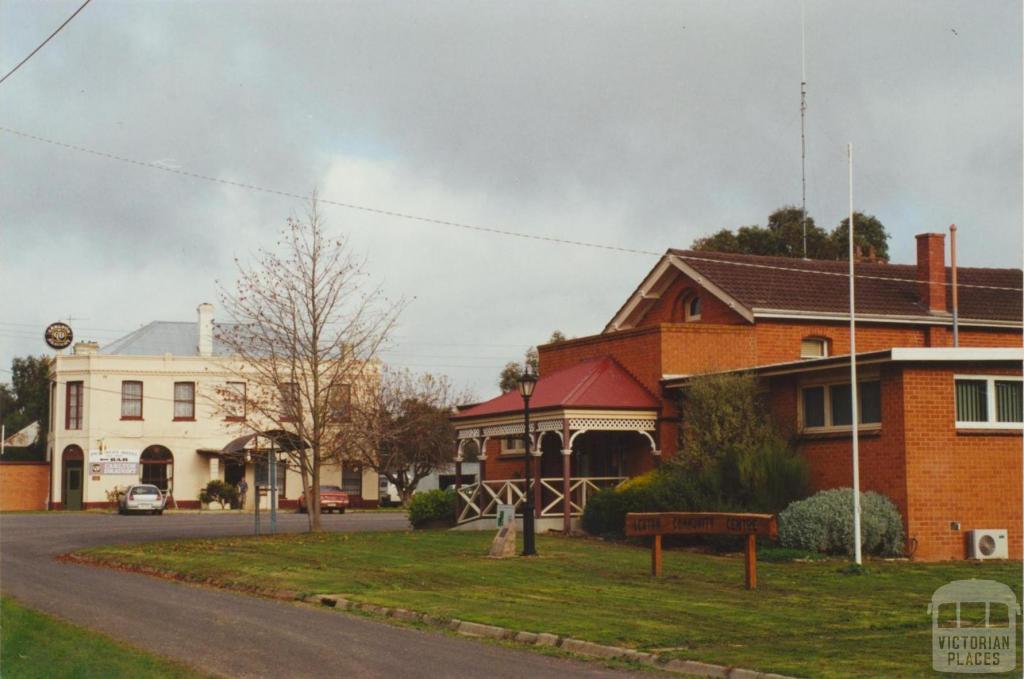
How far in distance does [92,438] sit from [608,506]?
38.8 m

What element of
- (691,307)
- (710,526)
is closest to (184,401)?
(691,307)

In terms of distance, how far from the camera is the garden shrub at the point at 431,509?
3588 centimetres

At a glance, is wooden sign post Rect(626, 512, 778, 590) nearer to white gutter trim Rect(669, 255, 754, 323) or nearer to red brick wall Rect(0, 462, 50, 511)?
white gutter trim Rect(669, 255, 754, 323)

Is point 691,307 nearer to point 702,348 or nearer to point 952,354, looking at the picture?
point 702,348

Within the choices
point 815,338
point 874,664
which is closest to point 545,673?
point 874,664

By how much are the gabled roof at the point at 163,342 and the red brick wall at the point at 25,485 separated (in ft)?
21.3

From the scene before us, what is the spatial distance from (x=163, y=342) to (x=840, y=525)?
4824 cm

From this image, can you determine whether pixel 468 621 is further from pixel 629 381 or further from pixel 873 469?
pixel 629 381

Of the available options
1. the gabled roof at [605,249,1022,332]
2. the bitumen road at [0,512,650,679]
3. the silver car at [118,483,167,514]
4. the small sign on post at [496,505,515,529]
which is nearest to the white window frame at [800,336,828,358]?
the gabled roof at [605,249,1022,332]

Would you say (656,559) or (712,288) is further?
(712,288)

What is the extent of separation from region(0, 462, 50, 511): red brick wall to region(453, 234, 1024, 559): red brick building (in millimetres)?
32571

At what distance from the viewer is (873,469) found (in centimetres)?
2591

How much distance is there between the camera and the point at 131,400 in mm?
62844

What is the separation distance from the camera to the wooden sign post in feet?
62.0
